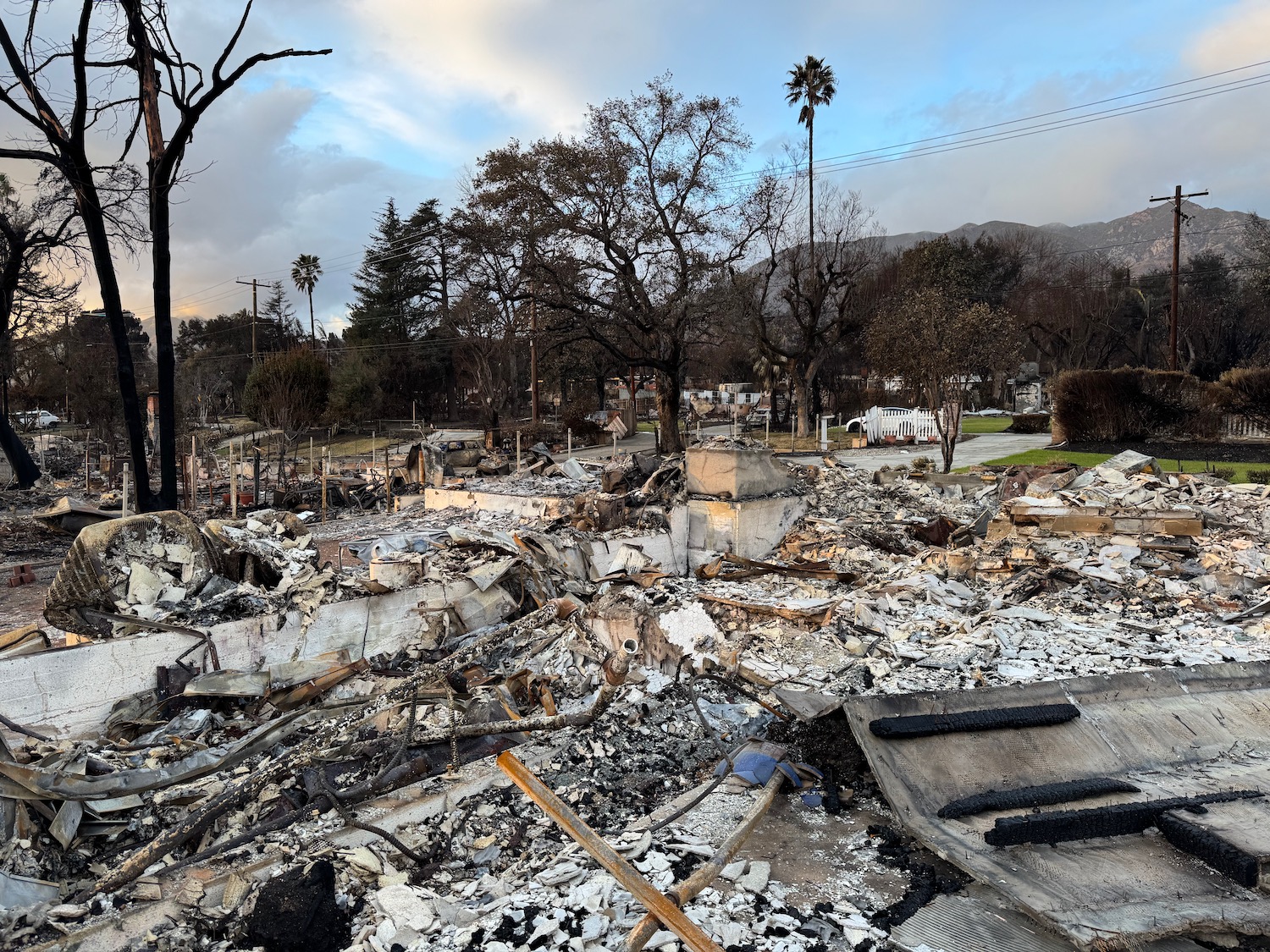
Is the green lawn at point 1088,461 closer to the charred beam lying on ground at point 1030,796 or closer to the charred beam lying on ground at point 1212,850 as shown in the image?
the charred beam lying on ground at point 1030,796

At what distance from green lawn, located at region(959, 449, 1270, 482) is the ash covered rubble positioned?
17.2 ft

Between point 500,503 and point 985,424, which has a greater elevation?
point 985,424

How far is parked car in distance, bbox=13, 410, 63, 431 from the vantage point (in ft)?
103

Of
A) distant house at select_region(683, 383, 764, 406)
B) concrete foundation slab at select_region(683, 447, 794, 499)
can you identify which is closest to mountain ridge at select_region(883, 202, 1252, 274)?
distant house at select_region(683, 383, 764, 406)

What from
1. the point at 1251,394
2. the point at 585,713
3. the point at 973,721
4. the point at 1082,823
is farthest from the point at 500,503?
the point at 1251,394

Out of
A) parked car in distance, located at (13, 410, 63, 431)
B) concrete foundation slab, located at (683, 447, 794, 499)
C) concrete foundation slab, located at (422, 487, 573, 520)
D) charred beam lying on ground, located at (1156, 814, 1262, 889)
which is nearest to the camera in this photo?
charred beam lying on ground, located at (1156, 814, 1262, 889)

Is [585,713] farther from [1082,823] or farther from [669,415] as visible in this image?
[669,415]

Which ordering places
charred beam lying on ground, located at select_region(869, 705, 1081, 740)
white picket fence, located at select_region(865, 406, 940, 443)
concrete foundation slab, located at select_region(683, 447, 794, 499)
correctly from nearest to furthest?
charred beam lying on ground, located at select_region(869, 705, 1081, 740), concrete foundation slab, located at select_region(683, 447, 794, 499), white picket fence, located at select_region(865, 406, 940, 443)

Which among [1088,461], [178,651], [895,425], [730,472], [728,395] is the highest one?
[728,395]

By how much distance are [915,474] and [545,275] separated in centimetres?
983

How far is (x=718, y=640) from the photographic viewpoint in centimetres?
584

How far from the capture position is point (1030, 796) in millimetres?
3299

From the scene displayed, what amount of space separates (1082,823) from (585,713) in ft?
9.16

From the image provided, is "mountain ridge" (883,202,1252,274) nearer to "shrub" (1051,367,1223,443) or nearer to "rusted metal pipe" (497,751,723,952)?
"shrub" (1051,367,1223,443)
